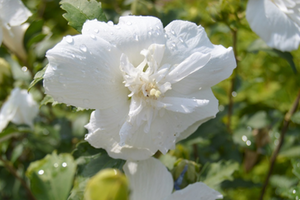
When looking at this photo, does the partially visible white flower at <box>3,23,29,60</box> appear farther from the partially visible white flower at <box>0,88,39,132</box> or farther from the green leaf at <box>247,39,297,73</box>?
the green leaf at <box>247,39,297,73</box>

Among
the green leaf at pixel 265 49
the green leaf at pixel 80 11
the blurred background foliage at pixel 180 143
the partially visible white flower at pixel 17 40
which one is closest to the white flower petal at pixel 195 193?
the blurred background foliage at pixel 180 143

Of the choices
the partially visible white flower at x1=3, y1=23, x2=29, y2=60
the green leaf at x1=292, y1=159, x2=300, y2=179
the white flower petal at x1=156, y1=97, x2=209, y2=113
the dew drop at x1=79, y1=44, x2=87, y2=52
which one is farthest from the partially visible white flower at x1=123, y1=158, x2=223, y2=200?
the partially visible white flower at x1=3, y1=23, x2=29, y2=60

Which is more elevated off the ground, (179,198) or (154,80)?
(154,80)

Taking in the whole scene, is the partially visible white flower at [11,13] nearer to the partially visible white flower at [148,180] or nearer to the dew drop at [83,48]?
the dew drop at [83,48]

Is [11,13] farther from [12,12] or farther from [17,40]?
[17,40]

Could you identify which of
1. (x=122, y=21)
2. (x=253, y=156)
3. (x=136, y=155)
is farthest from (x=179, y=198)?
(x=253, y=156)

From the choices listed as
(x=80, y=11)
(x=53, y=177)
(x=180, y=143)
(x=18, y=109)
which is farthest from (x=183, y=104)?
(x=18, y=109)

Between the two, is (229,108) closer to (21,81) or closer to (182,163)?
(182,163)

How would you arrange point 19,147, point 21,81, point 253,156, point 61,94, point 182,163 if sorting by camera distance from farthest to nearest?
1. point 253,156
2. point 21,81
3. point 19,147
4. point 182,163
5. point 61,94
